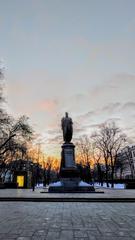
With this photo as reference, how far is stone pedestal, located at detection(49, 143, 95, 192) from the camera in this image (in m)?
22.9

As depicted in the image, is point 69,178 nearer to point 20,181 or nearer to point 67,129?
point 67,129

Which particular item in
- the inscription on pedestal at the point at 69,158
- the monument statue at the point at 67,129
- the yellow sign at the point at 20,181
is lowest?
the yellow sign at the point at 20,181

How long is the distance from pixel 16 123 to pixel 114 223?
82.2 ft

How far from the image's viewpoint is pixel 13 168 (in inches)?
2026

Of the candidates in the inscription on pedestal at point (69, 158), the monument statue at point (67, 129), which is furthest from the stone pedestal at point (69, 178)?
the monument statue at point (67, 129)

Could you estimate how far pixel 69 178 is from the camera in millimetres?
23750

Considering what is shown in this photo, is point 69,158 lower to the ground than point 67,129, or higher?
lower

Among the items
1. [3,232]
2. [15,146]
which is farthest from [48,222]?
[15,146]

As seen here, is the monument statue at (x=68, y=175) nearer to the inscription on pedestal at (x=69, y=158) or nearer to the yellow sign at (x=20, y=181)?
the inscription on pedestal at (x=69, y=158)

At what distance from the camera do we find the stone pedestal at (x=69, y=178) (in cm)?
2292

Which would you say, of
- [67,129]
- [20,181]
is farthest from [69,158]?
[20,181]

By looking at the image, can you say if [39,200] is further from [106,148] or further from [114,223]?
[106,148]

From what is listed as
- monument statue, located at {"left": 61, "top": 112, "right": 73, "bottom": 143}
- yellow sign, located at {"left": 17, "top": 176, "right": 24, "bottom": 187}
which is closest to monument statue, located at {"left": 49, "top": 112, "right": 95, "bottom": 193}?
monument statue, located at {"left": 61, "top": 112, "right": 73, "bottom": 143}

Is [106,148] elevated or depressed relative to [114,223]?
elevated
